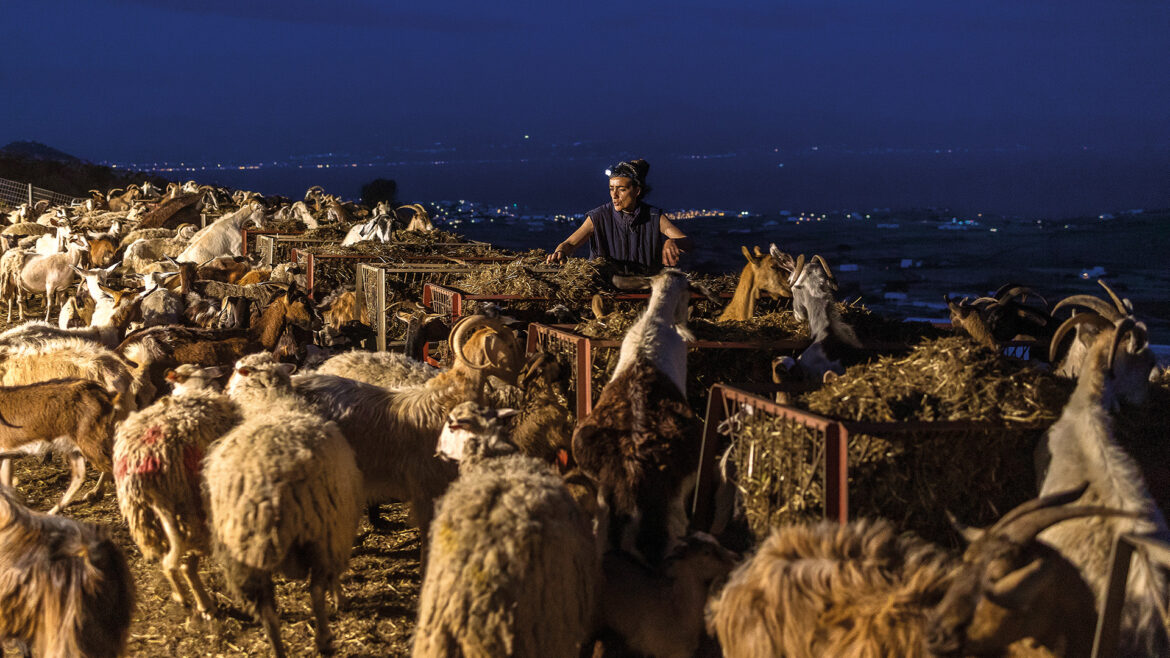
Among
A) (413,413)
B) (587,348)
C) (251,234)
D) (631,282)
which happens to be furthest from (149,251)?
(587,348)

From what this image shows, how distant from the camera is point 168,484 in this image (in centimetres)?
518

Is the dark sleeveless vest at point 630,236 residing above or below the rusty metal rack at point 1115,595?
above

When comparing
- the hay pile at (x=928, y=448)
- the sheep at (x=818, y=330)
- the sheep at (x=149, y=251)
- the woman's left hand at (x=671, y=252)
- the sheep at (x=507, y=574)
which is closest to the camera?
the sheep at (x=507, y=574)

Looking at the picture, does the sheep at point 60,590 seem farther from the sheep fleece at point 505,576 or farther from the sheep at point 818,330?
the sheep at point 818,330

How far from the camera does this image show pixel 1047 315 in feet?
22.7

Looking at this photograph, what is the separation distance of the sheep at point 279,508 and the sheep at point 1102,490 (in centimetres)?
332

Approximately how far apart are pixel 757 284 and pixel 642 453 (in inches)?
119

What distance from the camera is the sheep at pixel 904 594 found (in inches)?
105

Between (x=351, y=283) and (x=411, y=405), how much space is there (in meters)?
5.93

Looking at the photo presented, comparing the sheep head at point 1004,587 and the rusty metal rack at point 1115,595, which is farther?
the rusty metal rack at point 1115,595

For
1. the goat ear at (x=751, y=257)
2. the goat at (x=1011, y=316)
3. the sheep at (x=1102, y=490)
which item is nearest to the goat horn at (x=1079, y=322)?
the sheep at (x=1102, y=490)

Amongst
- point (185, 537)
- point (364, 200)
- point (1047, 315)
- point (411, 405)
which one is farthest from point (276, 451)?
point (364, 200)

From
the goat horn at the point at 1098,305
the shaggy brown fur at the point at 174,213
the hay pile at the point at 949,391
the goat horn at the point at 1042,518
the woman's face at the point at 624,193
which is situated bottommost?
the goat horn at the point at 1042,518

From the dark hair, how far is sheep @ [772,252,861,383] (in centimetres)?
171
